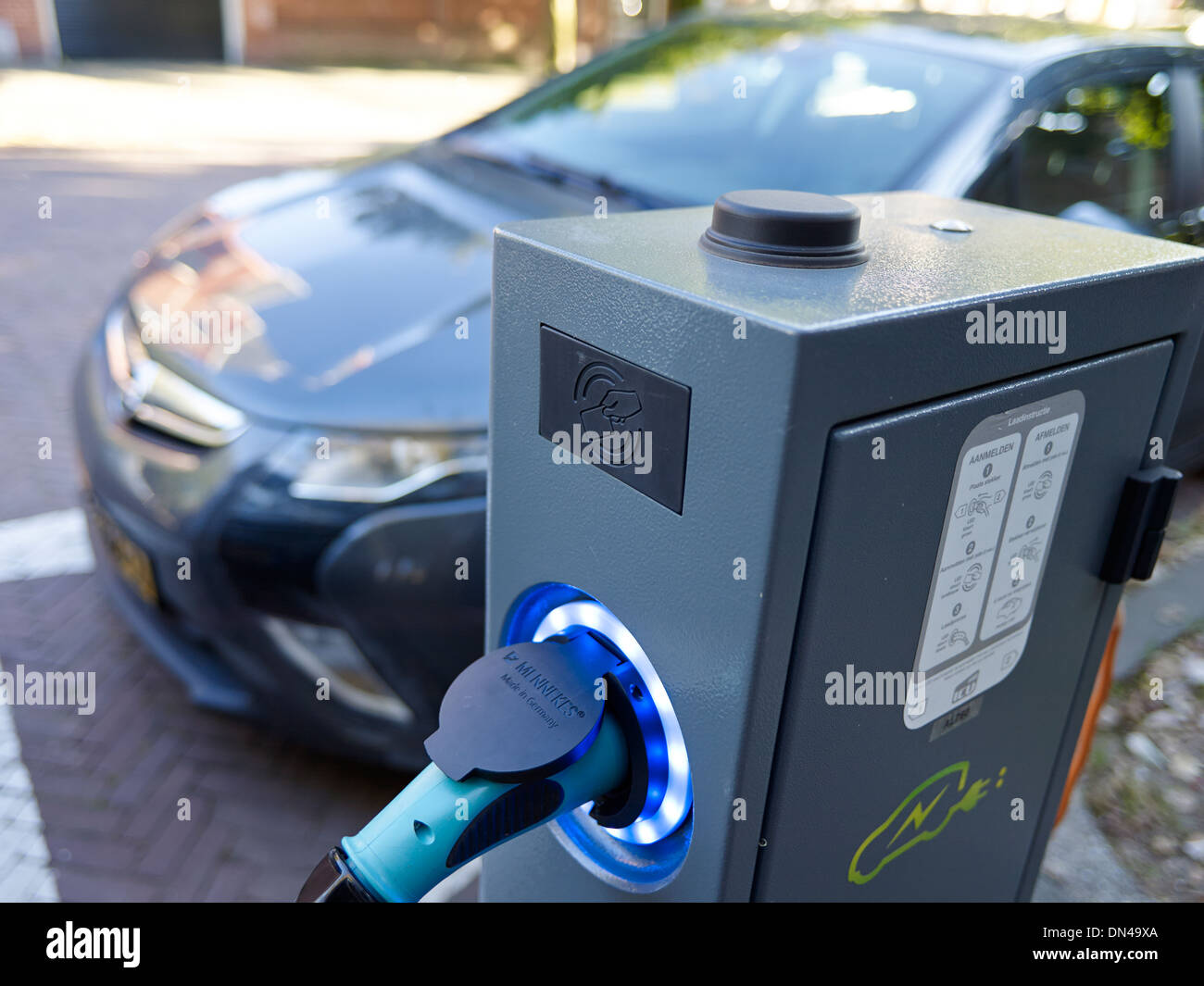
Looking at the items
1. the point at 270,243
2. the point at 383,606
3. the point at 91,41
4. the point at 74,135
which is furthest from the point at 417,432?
the point at 91,41

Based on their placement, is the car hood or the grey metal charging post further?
the car hood

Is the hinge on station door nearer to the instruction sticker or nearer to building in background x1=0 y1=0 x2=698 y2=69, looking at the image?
the instruction sticker

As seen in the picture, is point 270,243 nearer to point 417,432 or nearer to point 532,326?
point 417,432

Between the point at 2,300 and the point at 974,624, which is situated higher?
the point at 974,624

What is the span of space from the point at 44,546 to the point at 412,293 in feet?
6.16

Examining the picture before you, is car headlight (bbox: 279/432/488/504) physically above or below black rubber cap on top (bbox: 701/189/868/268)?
below

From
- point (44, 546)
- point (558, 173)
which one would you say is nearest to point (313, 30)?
point (44, 546)

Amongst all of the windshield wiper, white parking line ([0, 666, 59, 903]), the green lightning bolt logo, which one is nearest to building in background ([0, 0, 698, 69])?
the windshield wiper

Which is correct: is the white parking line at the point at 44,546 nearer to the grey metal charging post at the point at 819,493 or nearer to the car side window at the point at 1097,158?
the grey metal charging post at the point at 819,493

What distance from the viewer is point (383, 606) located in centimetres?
206

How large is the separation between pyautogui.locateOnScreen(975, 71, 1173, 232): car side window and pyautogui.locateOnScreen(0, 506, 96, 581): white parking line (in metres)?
2.93

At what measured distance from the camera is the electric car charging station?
2.60ft

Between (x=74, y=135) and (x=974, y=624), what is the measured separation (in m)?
11.3

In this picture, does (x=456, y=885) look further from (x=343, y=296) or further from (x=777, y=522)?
(x=777, y=522)
